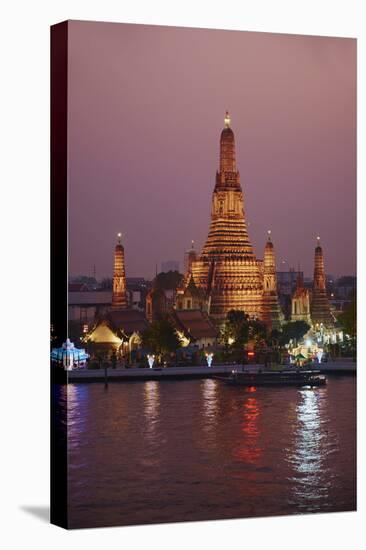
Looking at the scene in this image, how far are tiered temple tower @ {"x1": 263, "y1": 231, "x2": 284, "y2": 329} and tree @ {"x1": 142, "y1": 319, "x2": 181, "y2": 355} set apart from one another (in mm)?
822

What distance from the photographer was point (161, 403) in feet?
46.0

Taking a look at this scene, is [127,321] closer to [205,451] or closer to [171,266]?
[171,266]

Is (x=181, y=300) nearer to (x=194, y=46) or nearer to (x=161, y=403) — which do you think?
(x=161, y=403)

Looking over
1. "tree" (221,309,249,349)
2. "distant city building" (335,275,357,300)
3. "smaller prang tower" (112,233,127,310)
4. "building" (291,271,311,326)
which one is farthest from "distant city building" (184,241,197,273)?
"distant city building" (335,275,357,300)

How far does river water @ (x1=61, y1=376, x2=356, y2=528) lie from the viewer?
13.0 meters

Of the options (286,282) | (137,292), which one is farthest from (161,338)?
(286,282)

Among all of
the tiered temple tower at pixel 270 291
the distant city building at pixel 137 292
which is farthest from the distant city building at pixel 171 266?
the tiered temple tower at pixel 270 291

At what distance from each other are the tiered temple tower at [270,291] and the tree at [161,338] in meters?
0.82

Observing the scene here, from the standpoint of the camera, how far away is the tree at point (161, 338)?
46.8 feet

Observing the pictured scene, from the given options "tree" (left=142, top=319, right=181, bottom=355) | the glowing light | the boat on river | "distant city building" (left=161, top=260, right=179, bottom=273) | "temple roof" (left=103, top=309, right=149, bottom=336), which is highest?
"distant city building" (left=161, top=260, right=179, bottom=273)

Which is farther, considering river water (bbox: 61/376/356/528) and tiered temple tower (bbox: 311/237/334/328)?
tiered temple tower (bbox: 311/237/334/328)

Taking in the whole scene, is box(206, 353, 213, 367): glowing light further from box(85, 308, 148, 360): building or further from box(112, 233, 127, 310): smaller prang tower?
box(112, 233, 127, 310): smaller prang tower

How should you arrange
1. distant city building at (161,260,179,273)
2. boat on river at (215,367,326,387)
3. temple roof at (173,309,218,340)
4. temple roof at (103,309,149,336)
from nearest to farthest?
distant city building at (161,260,179,273) < temple roof at (103,309,149,336) < temple roof at (173,309,218,340) < boat on river at (215,367,326,387)

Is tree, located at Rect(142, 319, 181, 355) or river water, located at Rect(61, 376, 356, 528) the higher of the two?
tree, located at Rect(142, 319, 181, 355)
